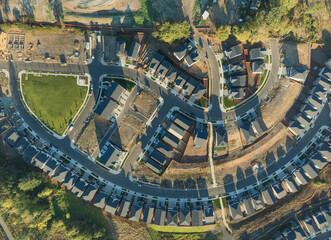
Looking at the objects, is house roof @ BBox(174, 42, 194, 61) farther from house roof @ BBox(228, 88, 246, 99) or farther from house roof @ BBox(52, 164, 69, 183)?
house roof @ BBox(52, 164, 69, 183)

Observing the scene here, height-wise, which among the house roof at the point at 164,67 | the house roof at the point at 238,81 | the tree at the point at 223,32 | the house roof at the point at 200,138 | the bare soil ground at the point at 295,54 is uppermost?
the bare soil ground at the point at 295,54

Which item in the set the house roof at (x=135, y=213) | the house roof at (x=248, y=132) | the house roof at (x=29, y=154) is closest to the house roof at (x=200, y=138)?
the house roof at (x=248, y=132)

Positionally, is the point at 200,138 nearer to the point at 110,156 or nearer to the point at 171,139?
the point at 171,139

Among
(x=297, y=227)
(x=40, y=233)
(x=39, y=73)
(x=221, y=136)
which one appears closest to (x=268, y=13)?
(x=221, y=136)

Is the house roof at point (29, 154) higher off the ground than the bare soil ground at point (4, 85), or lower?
lower

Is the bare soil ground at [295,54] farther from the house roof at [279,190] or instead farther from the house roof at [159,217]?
the house roof at [159,217]

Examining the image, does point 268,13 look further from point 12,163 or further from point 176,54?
point 12,163

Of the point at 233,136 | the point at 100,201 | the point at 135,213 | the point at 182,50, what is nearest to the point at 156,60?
the point at 182,50

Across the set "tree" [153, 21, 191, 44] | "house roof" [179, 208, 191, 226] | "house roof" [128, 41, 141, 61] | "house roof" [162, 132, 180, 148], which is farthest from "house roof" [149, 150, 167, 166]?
"tree" [153, 21, 191, 44]
